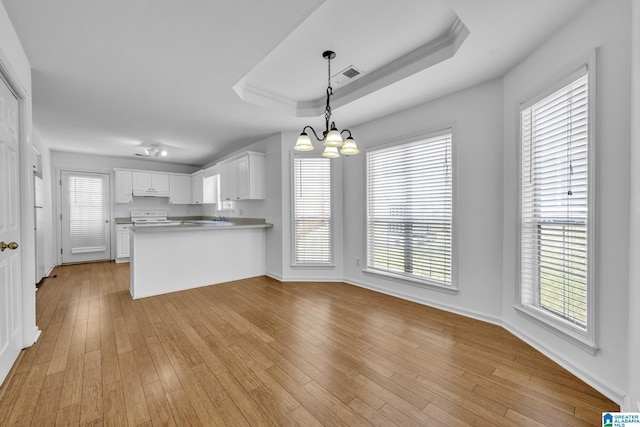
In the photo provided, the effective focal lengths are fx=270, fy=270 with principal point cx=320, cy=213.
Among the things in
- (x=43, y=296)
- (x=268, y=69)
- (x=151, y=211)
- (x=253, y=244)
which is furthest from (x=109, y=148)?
(x=268, y=69)

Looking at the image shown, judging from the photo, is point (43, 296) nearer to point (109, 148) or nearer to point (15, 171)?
point (15, 171)

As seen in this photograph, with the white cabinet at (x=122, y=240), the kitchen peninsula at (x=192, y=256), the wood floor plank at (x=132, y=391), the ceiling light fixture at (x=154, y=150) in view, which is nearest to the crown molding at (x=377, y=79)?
the kitchen peninsula at (x=192, y=256)

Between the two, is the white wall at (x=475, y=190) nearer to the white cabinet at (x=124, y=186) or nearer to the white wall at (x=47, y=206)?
the white wall at (x=47, y=206)

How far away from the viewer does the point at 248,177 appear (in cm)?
476

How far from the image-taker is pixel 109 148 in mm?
5629

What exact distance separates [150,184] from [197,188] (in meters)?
1.08

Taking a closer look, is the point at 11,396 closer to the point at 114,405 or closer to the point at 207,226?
the point at 114,405

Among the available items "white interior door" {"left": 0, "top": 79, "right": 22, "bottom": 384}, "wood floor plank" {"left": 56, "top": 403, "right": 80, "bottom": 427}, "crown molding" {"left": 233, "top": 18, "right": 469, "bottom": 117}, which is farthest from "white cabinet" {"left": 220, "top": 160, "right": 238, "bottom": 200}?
"wood floor plank" {"left": 56, "top": 403, "right": 80, "bottom": 427}

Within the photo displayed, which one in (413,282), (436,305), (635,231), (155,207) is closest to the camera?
(635,231)

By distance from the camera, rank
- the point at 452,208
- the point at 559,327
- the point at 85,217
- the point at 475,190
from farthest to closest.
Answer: the point at 85,217 → the point at 452,208 → the point at 475,190 → the point at 559,327

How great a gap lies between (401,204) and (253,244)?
268cm

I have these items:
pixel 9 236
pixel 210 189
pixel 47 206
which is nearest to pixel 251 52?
pixel 9 236

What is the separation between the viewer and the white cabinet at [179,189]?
23.3 ft

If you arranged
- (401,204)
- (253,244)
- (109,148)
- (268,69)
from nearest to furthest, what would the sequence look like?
1. (268,69)
2. (401,204)
3. (253,244)
4. (109,148)
